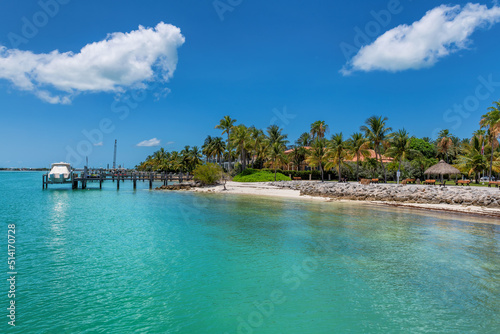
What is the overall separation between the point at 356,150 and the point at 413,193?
18284mm

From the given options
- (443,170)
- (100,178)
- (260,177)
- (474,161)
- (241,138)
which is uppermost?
(241,138)

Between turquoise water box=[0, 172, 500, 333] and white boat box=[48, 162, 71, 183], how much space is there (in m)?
39.2

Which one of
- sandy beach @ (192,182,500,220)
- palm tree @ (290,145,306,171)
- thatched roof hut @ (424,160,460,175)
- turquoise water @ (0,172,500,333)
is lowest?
turquoise water @ (0,172,500,333)

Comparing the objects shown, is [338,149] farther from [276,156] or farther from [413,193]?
[413,193]

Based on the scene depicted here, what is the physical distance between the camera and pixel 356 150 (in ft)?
160

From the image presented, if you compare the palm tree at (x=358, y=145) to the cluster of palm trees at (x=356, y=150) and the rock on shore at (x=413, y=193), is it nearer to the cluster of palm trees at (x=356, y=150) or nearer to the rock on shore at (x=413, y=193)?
the cluster of palm trees at (x=356, y=150)

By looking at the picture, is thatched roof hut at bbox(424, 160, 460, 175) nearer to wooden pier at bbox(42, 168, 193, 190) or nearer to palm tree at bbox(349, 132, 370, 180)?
palm tree at bbox(349, 132, 370, 180)

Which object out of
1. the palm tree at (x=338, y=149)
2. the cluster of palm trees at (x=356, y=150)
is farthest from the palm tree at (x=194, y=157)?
the palm tree at (x=338, y=149)

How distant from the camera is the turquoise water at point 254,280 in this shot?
6.53m

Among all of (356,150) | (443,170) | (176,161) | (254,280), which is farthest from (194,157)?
(254,280)

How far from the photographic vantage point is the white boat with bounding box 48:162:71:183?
49.8m

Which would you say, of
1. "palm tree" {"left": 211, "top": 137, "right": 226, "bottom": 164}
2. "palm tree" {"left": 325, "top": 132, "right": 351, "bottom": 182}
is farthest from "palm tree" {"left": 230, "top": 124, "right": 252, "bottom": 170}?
"palm tree" {"left": 325, "top": 132, "right": 351, "bottom": 182}

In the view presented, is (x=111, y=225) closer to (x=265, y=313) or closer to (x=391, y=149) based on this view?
(x=265, y=313)

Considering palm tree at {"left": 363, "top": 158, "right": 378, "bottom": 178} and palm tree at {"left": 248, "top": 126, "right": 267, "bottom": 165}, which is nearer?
palm tree at {"left": 363, "top": 158, "right": 378, "bottom": 178}
